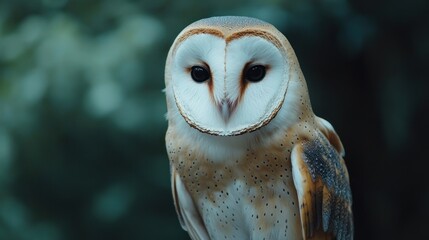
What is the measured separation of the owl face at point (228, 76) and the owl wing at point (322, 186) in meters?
0.11

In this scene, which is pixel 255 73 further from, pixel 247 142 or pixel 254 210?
pixel 254 210

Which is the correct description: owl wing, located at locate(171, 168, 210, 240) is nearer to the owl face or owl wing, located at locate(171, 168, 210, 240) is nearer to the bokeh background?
the owl face

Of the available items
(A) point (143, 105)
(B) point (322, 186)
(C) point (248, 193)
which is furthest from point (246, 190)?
(A) point (143, 105)

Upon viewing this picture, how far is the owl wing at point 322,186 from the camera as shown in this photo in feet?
3.54

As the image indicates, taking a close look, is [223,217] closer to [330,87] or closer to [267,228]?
[267,228]

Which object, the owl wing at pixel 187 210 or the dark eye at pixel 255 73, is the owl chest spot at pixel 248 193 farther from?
the dark eye at pixel 255 73

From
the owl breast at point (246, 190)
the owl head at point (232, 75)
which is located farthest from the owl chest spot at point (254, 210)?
the owl head at point (232, 75)

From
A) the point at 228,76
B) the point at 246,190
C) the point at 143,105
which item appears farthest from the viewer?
the point at 143,105

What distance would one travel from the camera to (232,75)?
3.20ft

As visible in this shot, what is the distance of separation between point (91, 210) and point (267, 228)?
846 mm

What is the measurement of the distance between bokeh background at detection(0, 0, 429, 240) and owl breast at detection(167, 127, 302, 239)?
2.12ft

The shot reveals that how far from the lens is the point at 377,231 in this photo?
1.82m

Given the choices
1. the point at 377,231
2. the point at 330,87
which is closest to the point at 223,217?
the point at 330,87

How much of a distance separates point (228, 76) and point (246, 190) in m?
0.21
